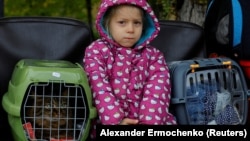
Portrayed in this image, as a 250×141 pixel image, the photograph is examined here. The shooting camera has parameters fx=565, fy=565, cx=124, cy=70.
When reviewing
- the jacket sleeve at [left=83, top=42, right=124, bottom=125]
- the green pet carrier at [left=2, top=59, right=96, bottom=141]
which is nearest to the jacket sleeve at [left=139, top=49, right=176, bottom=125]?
the jacket sleeve at [left=83, top=42, right=124, bottom=125]

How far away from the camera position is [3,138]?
305cm

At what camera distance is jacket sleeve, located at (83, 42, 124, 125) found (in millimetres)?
2816

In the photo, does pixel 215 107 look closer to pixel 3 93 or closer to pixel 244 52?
pixel 244 52

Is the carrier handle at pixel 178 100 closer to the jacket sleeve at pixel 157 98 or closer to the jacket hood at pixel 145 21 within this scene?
the jacket sleeve at pixel 157 98

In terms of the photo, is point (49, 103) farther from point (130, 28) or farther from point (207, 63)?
point (207, 63)

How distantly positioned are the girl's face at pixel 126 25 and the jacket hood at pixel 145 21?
1.3 inches

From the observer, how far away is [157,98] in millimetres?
2930

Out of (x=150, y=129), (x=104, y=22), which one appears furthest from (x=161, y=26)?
(x=150, y=129)

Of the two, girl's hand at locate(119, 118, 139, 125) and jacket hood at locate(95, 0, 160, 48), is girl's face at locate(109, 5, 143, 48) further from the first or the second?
girl's hand at locate(119, 118, 139, 125)

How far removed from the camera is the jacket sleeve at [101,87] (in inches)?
111

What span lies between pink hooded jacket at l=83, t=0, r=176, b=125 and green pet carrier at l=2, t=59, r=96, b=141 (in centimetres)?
10

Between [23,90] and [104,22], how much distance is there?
67cm

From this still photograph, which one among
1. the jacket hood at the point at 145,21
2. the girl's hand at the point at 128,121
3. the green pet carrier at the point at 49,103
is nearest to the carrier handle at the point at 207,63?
the jacket hood at the point at 145,21

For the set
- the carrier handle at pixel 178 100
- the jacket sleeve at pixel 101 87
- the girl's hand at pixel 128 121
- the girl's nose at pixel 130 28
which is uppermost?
the girl's nose at pixel 130 28
